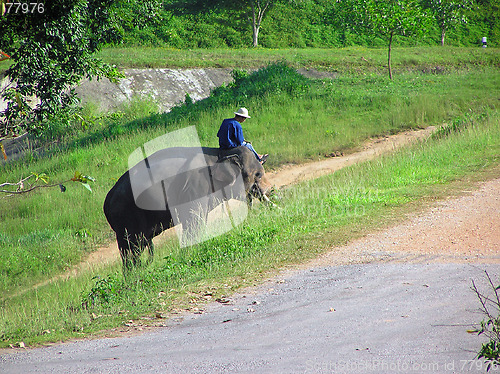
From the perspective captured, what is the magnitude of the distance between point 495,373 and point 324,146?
12879 mm

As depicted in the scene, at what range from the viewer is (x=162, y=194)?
8.14 m

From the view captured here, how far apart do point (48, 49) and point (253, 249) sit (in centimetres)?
562

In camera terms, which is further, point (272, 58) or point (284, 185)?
point (272, 58)

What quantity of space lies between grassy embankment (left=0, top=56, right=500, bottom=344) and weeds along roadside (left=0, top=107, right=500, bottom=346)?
0.03 meters

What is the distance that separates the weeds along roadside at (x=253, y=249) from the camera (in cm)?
601

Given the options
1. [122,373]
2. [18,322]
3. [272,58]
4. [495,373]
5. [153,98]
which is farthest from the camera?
[272,58]

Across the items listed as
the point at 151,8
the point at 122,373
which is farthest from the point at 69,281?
the point at 151,8

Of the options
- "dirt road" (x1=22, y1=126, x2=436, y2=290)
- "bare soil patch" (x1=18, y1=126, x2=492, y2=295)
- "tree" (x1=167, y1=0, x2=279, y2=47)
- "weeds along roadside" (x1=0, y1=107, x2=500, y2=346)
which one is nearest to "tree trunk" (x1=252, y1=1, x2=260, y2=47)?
"tree" (x1=167, y1=0, x2=279, y2=47)

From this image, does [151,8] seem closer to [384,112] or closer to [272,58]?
[384,112]

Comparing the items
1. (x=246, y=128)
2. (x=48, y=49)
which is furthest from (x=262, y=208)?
(x=246, y=128)

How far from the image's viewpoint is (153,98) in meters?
23.4

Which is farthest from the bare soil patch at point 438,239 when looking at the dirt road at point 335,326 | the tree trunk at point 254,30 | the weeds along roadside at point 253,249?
the tree trunk at point 254,30

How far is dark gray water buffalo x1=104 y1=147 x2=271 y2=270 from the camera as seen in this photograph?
8.04 m

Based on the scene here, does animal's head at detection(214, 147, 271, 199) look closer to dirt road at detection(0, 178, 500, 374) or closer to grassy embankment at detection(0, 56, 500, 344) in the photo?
Answer: grassy embankment at detection(0, 56, 500, 344)
